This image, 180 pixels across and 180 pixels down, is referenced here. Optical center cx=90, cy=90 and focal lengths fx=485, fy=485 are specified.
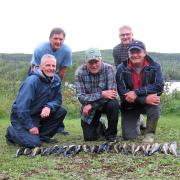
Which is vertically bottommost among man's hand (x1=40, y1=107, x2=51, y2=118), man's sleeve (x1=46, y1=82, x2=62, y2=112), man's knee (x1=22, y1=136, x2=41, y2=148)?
man's knee (x1=22, y1=136, x2=41, y2=148)

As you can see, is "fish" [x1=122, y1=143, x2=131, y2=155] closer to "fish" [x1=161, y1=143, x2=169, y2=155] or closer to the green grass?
the green grass

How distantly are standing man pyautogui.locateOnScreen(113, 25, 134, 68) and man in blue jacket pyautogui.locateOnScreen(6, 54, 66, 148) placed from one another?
65.2 inches

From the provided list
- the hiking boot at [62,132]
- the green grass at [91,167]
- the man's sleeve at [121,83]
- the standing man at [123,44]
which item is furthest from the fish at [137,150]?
the hiking boot at [62,132]

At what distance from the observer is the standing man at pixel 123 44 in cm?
854

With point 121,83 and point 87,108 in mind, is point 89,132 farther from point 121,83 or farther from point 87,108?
point 121,83

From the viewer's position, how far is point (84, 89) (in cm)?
777

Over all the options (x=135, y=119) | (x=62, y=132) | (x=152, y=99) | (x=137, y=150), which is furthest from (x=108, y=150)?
(x=62, y=132)

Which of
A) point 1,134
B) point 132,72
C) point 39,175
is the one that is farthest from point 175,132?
point 39,175

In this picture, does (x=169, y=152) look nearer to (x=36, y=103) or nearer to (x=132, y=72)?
(x=132, y=72)

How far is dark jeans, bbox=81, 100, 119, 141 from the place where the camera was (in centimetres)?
765

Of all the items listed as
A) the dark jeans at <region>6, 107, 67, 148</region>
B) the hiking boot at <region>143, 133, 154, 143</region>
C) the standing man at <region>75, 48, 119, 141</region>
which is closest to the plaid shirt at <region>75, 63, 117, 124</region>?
the standing man at <region>75, 48, 119, 141</region>

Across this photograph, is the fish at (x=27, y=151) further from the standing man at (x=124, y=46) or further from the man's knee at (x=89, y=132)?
the standing man at (x=124, y=46)

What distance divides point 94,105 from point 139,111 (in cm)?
85

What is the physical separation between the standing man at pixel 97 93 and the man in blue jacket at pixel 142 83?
189 mm
